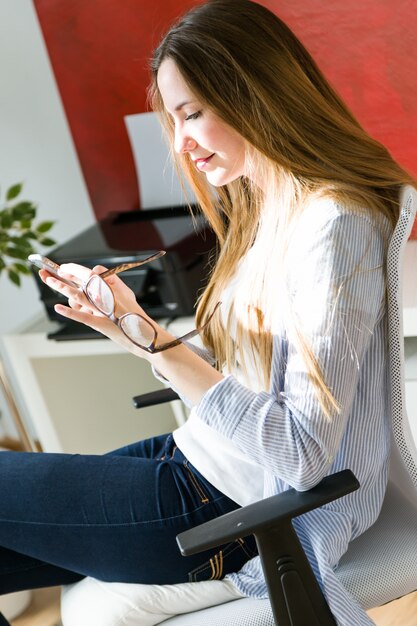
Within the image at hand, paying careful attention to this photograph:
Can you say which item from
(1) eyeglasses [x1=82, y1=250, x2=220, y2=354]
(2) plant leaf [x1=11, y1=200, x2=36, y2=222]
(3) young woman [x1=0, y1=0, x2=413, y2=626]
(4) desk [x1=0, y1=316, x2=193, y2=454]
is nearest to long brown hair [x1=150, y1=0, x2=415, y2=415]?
(3) young woman [x1=0, y1=0, x2=413, y2=626]

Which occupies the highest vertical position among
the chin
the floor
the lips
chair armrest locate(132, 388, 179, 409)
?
the lips

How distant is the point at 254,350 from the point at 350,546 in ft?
1.14

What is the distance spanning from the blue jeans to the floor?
791 mm

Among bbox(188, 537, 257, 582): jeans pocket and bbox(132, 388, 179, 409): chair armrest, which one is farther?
bbox(132, 388, 179, 409): chair armrest

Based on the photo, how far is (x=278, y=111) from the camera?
1.32 metres

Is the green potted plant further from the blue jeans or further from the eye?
the eye

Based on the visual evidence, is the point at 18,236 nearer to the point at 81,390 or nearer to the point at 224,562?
the point at 81,390

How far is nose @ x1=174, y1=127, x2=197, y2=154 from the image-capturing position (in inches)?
57.6

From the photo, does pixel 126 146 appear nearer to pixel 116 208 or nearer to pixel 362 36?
pixel 116 208

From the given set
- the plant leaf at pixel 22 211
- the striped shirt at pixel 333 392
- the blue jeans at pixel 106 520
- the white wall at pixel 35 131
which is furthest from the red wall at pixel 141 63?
the blue jeans at pixel 106 520

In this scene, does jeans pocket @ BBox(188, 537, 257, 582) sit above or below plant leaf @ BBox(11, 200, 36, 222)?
below

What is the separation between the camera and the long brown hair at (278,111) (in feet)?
4.35

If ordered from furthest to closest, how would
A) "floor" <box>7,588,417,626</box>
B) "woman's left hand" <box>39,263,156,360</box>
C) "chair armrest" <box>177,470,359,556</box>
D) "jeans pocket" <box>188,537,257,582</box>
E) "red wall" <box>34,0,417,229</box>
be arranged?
"red wall" <box>34,0,417,229</box> < "floor" <box>7,588,417,626</box> < "jeans pocket" <box>188,537,257,582</box> < "woman's left hand" <box>39,263,156,360</box> < "chair armrest" <box>177,470,359,556</box>

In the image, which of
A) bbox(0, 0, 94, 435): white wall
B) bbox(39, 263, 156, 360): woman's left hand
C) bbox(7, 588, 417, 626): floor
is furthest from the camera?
bbox(0, 0, 94, 435): white wall
